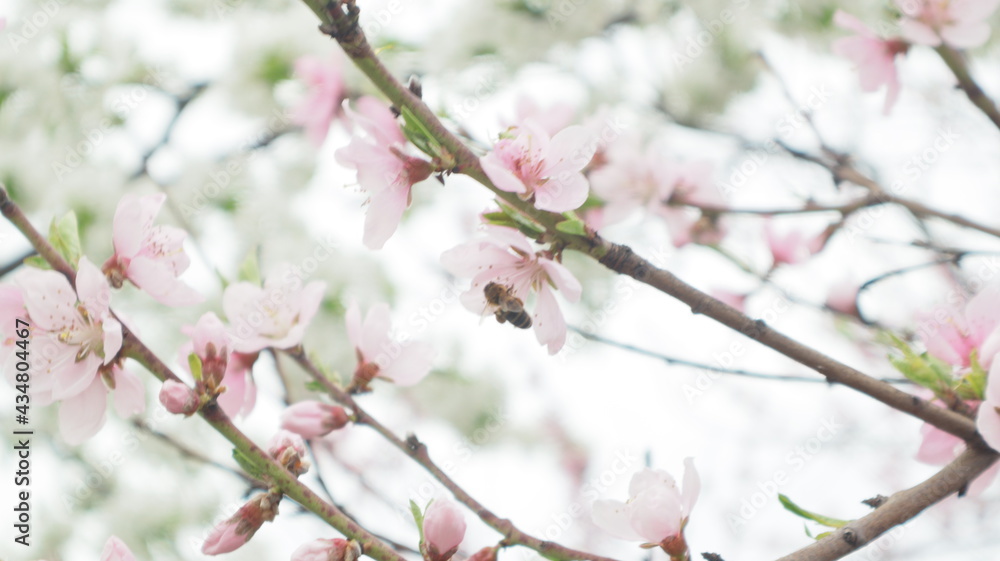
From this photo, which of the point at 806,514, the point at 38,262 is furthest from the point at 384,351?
the point at 806,514

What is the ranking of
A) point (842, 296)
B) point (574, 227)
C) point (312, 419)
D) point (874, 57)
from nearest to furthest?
point (574, 227)
point (312, 419)
point (874, 57)
point (842, 296)

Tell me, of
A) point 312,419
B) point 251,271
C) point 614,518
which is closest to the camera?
point 614,518

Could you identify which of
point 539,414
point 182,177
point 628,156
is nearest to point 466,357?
point 182,177

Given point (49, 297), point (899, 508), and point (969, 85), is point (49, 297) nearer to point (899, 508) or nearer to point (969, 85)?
point (899, 508)

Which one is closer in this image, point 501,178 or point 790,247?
point 501,178

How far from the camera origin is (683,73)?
1.84 metres

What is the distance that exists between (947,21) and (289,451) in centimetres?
90

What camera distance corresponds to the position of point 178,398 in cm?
52

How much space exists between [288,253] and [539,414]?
2.03 metres

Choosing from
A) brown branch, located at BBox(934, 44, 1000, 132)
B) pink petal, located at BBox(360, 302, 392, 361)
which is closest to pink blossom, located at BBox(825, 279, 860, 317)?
brown branch, located at BBox(934, 44, 1000, 132)

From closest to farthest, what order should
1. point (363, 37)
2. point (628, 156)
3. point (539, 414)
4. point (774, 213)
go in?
point (363, 37), point (774, 213), point (628, 156), point (539, 414)

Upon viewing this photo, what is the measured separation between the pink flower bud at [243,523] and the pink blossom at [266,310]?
0.24 meters

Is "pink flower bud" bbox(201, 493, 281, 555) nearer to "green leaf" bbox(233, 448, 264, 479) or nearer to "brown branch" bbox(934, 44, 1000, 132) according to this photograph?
"green leaf" bbox(233, 448, 264, 479)

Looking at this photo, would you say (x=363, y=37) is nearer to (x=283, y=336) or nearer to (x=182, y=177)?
(x=283, y=336)
